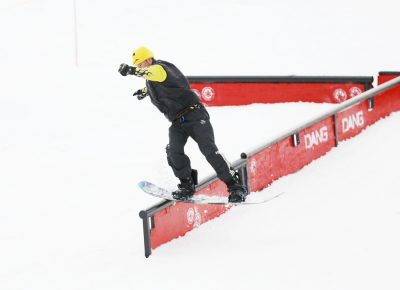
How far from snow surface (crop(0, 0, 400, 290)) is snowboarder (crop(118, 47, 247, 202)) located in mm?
674

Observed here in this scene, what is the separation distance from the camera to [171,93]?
778cm

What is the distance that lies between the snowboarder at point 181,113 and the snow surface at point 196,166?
674 millimetres

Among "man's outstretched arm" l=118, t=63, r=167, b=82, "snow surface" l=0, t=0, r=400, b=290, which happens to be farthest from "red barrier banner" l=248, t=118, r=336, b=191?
"man's outstretched arm" l=118, t=63, r=167, b=82

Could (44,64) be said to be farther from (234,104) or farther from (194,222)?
(194,222)

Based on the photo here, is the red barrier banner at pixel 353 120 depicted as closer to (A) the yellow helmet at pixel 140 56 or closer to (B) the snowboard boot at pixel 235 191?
(B) the snowboard boot at pixel 235 191

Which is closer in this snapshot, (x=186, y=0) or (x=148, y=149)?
(x=148, y=149)

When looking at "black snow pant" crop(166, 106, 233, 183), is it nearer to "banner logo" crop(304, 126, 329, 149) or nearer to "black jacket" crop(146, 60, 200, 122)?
"black jacket" crop(146, 60, 200, 122)

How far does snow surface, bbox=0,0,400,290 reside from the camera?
7.14 metres

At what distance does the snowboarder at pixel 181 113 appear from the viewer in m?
7.76

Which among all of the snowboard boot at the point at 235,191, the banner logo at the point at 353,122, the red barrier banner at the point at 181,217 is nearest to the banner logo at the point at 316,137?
the banner logo at the point at 353,122

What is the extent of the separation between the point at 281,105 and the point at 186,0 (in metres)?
12.0

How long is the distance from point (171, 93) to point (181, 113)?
27cm

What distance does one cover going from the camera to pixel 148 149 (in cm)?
1152

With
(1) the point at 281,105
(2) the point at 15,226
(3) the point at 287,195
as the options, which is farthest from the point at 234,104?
(2) the point at 15,226
